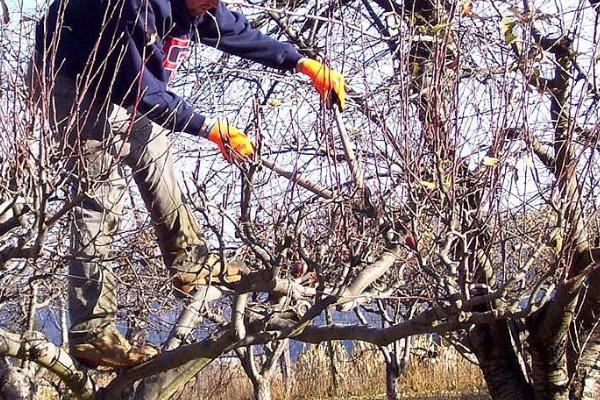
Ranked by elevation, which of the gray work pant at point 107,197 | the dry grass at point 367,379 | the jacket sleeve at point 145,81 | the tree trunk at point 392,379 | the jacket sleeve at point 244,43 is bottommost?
the gray work pant at point 107,197

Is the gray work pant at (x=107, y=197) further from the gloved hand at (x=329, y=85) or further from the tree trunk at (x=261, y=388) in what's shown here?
the tree trunk at (x=261, y=388)

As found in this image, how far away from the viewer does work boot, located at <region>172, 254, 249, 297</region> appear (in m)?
3.44

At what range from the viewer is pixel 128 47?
3.20 meters

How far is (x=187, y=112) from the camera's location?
341 centimetres

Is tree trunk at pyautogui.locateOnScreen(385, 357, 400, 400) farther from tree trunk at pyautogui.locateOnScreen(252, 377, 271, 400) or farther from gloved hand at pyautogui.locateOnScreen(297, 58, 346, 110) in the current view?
Answer: gloved hand at pyautogui.locateOnScreen(297, 58, 346, 110)

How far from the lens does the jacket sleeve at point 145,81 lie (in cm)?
324

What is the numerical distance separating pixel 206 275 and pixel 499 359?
305 cm

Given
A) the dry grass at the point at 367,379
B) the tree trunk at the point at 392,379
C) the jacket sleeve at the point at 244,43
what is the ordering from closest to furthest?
1. the jacket sleeve at the point at 244,43
2. the tree trunk at the point at 392,379
3. the dry grass at the point at 367,379

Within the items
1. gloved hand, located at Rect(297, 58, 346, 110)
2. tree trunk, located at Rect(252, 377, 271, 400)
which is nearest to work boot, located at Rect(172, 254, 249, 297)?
gloved hand, located at Rect(297, 58, 346, 110)

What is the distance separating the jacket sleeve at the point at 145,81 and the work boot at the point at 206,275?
0.51 meters

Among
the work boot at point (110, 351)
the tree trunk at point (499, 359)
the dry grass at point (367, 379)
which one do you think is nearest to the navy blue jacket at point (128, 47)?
the work boot at point (110, 351)

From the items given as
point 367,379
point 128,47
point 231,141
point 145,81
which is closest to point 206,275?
point 231,141

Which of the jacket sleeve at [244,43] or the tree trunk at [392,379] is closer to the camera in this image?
the jacket sleeve at [244,43]

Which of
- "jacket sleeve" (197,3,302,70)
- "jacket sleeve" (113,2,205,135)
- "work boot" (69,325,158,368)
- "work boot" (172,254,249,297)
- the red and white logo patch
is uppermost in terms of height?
"jacket sleeve" (197,3,302,70)
